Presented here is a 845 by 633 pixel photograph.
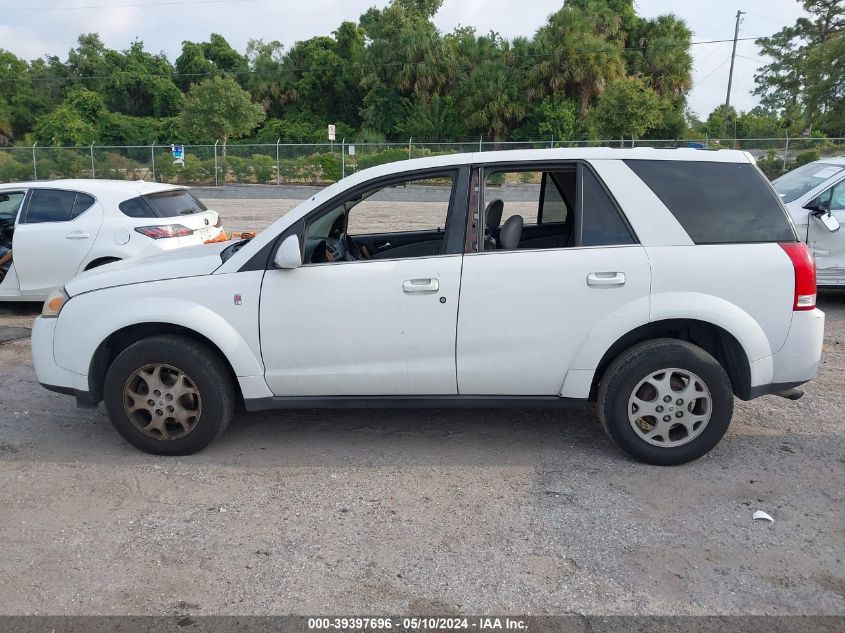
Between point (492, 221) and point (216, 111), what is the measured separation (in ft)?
122

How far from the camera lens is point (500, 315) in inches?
178

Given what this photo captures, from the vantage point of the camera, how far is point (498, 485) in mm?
4406

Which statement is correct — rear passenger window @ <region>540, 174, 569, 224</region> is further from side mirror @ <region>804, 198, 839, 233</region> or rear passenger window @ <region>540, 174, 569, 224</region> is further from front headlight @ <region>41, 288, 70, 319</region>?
side mirror @ <region>804, 198, 839, 233</region>

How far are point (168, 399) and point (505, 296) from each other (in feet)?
6.95

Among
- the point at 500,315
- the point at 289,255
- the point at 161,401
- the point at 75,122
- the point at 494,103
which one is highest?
the point at 494,103

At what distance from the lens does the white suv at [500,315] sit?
4473mm

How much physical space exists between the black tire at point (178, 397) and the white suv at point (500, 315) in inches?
0.4

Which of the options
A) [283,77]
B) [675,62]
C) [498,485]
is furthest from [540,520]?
[283,77]

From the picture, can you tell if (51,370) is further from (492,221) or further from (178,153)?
(178,153)

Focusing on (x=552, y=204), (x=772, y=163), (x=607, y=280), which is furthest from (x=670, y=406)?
(x=772, y=163)

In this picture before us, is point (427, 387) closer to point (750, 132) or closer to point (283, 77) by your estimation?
point (750, 132)

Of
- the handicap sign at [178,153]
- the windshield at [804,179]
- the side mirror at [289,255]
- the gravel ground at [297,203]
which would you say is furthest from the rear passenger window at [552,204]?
the handicap sign at [178,153]

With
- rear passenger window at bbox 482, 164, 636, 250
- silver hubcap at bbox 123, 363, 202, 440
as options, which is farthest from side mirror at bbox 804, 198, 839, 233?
silver hubcap at bbox 123, 363, 202, 440

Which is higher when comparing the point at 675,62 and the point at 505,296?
the point at 675,62
